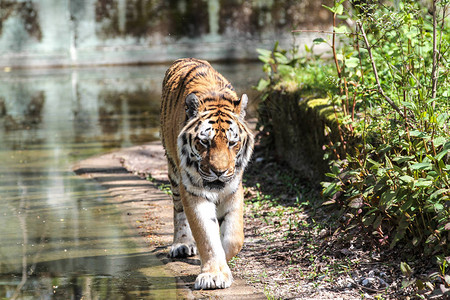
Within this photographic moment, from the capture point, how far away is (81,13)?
2094cm

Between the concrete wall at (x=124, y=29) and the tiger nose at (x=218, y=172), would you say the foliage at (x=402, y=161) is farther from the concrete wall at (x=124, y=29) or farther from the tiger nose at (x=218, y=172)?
the concrete wall at (x=124, y=29)

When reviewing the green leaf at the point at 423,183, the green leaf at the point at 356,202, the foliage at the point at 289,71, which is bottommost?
the green leaf at the point at 356,202

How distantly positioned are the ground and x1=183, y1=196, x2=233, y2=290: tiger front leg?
72 millimetres

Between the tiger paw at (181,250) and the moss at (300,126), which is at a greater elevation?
the moss at (300,126)

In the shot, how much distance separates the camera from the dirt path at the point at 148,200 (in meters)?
4.37

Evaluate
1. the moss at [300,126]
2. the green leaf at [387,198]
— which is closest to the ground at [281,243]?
the moss at [300,126]

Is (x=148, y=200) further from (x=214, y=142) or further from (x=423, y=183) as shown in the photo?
(x=423, y=183)

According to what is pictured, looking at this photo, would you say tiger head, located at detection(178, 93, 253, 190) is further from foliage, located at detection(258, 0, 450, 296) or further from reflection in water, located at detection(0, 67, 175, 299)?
reflection in water, located at detection(0, 67, 175, 299)

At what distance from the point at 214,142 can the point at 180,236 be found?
1.11 m

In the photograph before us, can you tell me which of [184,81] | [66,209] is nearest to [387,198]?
[184,81]

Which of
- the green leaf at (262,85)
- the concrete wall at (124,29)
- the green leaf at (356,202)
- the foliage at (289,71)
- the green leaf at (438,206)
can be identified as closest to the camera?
the green leaf at (438,206)

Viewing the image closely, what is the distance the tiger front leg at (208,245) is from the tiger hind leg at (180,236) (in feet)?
1.97

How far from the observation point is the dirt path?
4367mm

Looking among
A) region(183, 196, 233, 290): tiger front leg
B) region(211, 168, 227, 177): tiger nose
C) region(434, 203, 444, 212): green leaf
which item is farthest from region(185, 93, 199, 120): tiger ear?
region(434, 203, 444, 212): green leaf
